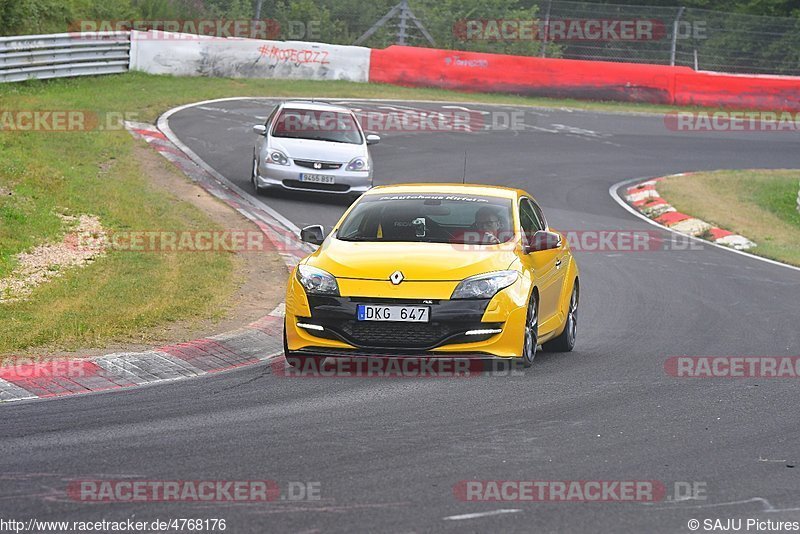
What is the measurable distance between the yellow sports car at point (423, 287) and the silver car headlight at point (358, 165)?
10.3m

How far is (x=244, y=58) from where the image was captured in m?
34.5

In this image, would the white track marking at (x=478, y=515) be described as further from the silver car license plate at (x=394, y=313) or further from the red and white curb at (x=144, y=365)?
the red and white curb at (x=144, y=365)

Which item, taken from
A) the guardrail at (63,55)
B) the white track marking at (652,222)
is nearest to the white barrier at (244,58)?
the guardrail at (63,55)

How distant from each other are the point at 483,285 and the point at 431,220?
120 cm

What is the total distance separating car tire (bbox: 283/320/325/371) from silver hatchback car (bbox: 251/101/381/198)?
1077cm

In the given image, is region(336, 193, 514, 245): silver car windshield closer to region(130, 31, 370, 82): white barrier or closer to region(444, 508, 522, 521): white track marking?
region(444, 508, 522, 521): white track marking

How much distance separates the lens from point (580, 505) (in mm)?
6492

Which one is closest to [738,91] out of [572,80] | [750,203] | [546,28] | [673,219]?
[572,80]

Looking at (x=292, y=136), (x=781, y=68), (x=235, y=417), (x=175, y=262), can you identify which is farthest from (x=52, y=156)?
(x=781, y=68)

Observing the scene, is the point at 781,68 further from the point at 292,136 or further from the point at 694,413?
the point at 694,413

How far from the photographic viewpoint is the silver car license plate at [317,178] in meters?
21.1

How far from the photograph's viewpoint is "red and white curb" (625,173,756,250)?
21469mm

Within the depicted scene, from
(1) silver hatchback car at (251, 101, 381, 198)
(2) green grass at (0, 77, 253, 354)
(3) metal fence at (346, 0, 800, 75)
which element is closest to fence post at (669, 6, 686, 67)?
(3) metal fence at (346, 0, 800, 75)

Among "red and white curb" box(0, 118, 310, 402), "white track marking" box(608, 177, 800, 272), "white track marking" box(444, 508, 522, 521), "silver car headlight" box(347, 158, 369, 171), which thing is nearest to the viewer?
"white track marking" box(444, 508, 522, 521)
